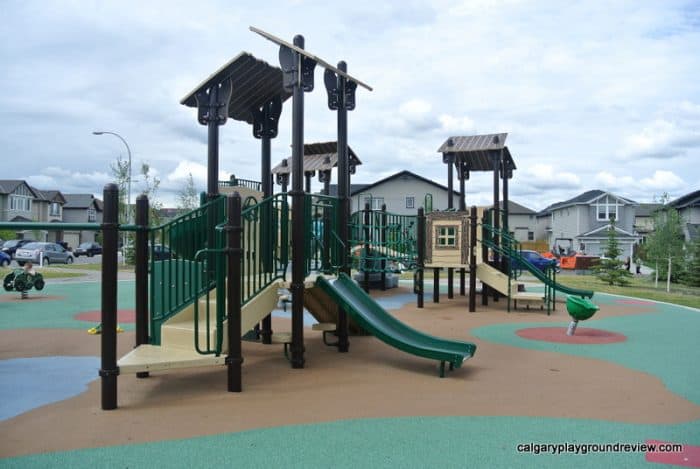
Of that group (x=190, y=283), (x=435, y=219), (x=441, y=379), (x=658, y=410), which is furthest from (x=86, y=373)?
→ (x=435, y=219)

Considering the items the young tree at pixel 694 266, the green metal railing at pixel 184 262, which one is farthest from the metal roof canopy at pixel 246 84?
the young tree at pixel 694 266

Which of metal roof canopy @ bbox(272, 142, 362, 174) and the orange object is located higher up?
metal roof canopy @ bbox(272, 142, 362, 174)

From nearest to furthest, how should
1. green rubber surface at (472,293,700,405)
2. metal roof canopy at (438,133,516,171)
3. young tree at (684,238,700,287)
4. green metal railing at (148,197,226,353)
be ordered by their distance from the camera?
1. green metal railing at (148,197,226,353)
2. green rubber surface at (472,293,700,405)
3. metal roof canopy at (438,133,516,171)
4. young tree at (684,238,700,287)

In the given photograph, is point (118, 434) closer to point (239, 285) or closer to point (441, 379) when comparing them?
point (239, 285)

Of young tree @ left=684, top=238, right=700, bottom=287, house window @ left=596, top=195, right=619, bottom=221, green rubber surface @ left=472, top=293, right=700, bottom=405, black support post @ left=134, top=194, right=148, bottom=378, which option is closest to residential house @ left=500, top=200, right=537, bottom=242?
house window @ left=596, top=195, right=619, bottom=221

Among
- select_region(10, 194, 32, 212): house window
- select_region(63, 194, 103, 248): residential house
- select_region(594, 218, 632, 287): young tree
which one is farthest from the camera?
select_region(63, 194, 103, 248): residential house

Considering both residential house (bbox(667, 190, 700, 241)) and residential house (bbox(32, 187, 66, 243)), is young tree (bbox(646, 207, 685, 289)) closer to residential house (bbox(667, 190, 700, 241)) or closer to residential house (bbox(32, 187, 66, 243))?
residential house (bbox(667, 190, 700, 241))

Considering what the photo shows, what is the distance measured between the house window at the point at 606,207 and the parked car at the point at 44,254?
45.0 meters

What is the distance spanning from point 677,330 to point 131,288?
16971 mm

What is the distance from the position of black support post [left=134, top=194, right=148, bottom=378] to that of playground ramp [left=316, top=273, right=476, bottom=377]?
7.85 ft

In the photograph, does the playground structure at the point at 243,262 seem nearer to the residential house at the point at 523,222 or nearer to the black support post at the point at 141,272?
the black support post at the point at 141,272

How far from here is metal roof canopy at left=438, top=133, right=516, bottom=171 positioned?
1685cm

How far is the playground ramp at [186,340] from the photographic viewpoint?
5879 mm

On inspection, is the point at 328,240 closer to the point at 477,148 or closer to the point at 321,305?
the point at 321,305
